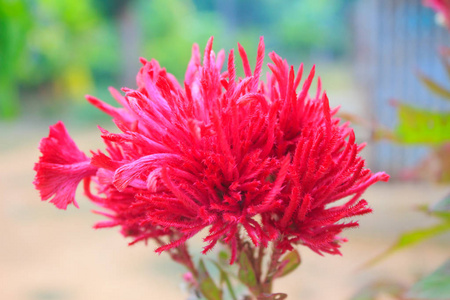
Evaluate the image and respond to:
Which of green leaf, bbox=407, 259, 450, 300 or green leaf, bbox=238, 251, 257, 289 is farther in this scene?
green leaf, bbox=407, 259, 450, 300

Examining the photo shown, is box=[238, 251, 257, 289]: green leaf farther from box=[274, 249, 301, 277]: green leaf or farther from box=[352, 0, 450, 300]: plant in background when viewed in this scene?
box=[352, 0, 450, 300]: plant in background

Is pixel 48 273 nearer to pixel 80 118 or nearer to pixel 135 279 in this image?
pixel 135 279

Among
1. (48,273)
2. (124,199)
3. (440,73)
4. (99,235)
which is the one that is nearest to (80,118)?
(99,235)

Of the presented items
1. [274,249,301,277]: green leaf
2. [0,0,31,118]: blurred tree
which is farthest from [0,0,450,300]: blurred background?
[274,249,301,277]: green leaf

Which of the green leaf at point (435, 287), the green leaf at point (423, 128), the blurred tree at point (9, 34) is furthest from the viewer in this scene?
the blurred tree at point (9, 34)

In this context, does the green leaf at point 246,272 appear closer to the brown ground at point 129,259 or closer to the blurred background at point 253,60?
the blurred background at point 253,60

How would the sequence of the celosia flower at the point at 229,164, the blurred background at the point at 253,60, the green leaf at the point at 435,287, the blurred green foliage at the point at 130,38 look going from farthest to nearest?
1. the blurred green foliage at the point at 130,38
2. the blurred background at the point at 253,60
3. the green leaf at the point at 435,287
4. the celosia flower at the point at 229,164

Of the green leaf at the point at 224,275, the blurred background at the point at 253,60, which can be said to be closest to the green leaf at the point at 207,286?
the green leaf at the point at 224,275
